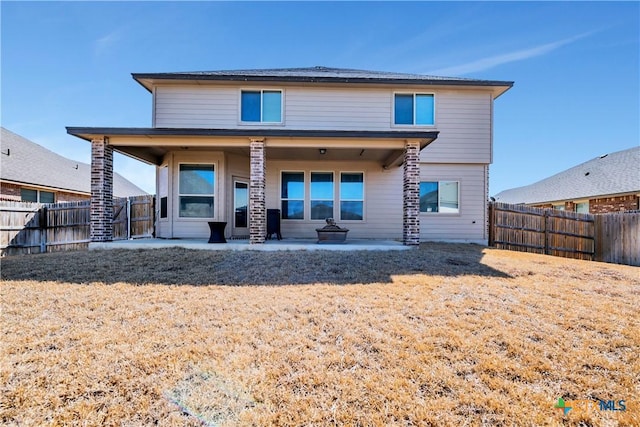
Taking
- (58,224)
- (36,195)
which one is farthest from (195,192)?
(36,195)

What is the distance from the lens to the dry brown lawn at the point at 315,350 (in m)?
2.11

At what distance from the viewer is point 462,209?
10.7m

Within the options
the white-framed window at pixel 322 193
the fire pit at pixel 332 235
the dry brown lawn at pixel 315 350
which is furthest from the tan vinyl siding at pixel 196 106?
the dry brown lawn at pixel 315 350

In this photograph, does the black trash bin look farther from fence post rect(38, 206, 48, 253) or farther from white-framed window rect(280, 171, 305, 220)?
fence post rect(38, 206, 48, 253)

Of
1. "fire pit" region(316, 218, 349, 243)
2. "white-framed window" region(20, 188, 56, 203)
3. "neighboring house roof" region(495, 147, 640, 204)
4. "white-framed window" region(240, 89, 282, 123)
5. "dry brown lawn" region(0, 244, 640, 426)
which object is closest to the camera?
"dry brown lawn" region(0, 244, 640, 426)

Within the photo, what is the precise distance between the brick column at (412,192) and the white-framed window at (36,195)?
1694cm

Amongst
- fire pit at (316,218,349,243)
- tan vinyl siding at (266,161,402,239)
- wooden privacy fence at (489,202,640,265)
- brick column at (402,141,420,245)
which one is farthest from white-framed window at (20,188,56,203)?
wooden privacy fence at (489,202,640,265)

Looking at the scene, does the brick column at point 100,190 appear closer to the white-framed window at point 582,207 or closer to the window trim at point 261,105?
the window trim at point 261,105

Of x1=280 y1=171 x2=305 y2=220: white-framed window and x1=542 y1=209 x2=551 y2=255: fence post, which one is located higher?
x1=280 y1=171 x2=305 y2=220: white-framed window

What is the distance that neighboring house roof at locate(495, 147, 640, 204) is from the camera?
14.4 m

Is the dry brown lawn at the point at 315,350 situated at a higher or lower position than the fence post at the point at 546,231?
lower

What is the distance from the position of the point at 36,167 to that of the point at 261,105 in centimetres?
1358

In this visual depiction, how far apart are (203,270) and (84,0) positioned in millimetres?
9171

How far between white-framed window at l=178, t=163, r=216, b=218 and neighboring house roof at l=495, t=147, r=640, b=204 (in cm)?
1804
